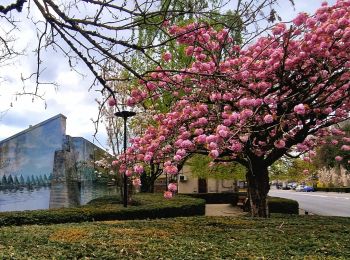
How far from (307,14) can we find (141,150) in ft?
16.3

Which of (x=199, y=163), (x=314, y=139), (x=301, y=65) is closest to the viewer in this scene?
(x=301, y=65)

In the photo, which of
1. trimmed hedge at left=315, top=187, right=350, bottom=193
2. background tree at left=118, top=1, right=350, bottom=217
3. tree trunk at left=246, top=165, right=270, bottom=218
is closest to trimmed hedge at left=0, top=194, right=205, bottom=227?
background tree at left=118, top=1, right=350, bottom=217

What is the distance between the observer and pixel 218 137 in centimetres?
824

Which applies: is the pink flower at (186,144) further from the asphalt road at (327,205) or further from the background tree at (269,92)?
the asphalt road at (327,205)

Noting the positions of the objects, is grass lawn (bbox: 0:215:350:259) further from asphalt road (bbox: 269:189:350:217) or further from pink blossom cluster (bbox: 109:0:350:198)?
asphalt road (bbox: 269:189:350:217)

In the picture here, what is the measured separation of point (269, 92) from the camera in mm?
10414

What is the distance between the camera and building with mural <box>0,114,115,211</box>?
15.3 meters

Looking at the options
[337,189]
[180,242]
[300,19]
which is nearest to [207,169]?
[300,19]

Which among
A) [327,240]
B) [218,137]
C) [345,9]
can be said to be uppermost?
[345,9]

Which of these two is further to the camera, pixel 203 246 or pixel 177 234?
pixel 177 234

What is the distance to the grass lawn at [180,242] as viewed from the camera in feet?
18.2

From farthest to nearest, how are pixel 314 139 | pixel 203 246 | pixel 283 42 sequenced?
pixel 314 139
pixel 283 42
pixel 203 246

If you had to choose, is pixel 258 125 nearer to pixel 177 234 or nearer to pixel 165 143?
pixel 165 143

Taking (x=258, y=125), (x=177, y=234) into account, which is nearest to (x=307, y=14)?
(x=258, y=125)
